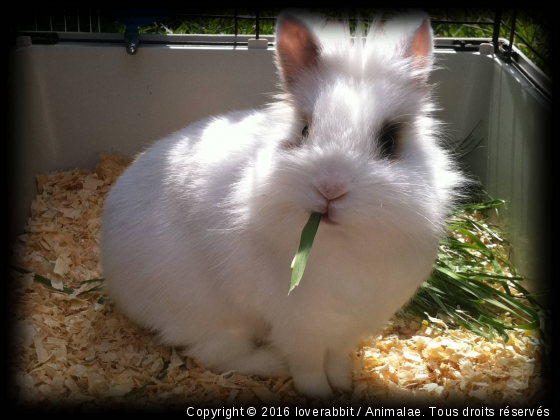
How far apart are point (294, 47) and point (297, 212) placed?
56 centimetres

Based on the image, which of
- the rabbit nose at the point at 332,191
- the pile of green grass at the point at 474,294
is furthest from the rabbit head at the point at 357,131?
the pile of green grass at the point at 474,294

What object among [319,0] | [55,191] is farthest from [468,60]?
[55,191]

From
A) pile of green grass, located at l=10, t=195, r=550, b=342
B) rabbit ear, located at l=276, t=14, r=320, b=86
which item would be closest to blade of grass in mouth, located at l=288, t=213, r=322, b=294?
rabbit ear, located at l=276, t=14, r=320, b=86

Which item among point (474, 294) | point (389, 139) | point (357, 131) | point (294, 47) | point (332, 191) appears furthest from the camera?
point (474, 294)

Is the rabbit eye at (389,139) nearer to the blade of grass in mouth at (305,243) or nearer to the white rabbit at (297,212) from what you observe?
the white rabbit at (297,212)

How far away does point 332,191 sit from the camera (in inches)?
64.3

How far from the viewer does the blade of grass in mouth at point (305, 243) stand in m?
1.69

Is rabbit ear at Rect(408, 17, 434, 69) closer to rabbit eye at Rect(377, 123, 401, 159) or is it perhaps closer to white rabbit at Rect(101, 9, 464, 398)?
white rabbit at Rect(101, 9, 464, 398)

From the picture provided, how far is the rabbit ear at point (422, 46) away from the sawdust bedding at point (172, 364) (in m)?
1.10

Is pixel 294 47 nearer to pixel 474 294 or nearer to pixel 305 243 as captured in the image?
pixel 305 243

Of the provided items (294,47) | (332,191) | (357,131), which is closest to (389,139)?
(357,131)

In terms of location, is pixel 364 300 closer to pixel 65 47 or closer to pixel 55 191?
pixel 55 191

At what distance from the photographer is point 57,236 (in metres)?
3.11

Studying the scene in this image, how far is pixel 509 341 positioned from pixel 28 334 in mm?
1857
